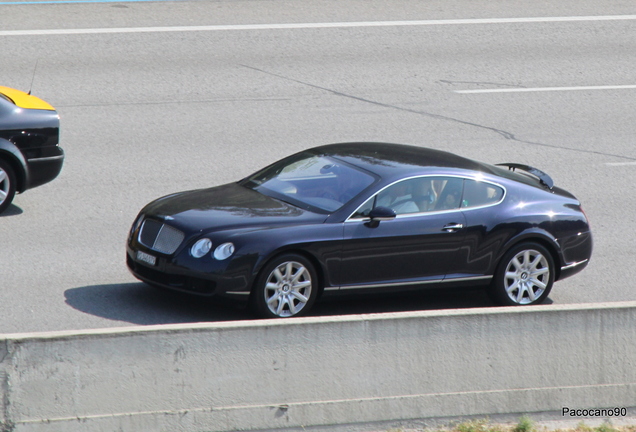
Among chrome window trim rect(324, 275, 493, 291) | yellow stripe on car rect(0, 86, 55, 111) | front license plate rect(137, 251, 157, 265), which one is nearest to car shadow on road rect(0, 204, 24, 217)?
yellow stripe on car rect(0, 86, 55, 111)

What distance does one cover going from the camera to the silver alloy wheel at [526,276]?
8.84m

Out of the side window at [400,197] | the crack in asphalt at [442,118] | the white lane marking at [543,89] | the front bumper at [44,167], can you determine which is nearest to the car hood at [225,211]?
the side window at [400,197]

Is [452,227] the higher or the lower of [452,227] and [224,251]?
the higher

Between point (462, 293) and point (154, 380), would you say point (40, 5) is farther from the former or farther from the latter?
point (154, 380)

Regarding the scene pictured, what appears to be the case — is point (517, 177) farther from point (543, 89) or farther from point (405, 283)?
point (543, 89)

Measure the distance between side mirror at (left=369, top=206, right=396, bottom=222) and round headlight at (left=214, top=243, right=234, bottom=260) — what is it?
128 centimetres

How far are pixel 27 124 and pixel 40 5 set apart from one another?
8.34 m

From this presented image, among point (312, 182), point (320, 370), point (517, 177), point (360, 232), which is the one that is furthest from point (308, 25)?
point (320, 370)

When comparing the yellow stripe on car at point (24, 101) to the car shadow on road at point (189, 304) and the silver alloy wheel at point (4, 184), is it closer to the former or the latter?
the silver alloy wheel at point (4, 184)

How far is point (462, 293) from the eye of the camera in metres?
9.38

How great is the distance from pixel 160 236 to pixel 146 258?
0.22 meters

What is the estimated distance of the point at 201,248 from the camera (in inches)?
308

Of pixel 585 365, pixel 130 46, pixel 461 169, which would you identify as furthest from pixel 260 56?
pixel 585 365

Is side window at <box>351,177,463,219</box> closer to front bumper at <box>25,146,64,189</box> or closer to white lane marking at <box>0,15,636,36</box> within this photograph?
front bumper at <box>25,146,64,189</box>
